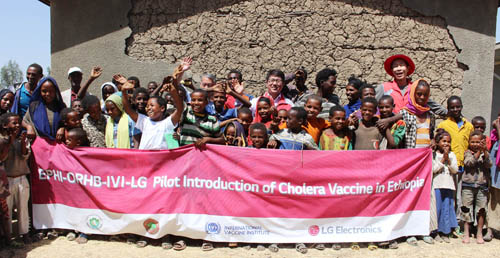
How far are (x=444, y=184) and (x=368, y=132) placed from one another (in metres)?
1.08

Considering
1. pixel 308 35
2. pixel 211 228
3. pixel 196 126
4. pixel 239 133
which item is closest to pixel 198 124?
pixel 196 126

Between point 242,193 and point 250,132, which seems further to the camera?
point 250,132

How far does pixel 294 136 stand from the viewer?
3.89 meters

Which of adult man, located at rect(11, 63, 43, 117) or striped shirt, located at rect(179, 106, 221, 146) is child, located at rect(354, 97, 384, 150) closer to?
striped shirt, located at rect(179, 106, 221, 146)

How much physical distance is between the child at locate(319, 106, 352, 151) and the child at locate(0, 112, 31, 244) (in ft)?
10.3

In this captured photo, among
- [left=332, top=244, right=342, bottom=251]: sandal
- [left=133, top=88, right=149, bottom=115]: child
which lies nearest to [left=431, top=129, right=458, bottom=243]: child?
[left=332, top=244, right=342, bottom=251]: sandal

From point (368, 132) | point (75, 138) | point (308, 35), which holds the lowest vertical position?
point (75, 138)

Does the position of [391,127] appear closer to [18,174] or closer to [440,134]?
[440,134]

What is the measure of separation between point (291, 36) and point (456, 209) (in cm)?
373

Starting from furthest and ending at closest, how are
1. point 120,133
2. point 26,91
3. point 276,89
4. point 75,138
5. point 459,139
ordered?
point 276,89, point 459,139, point 26,91, point 120,133, point 75,138

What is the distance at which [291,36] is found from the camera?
20.9ft

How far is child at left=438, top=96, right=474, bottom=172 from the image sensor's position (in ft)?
14.9

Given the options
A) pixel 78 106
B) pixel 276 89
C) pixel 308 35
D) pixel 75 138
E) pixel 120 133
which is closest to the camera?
pixel 75 138

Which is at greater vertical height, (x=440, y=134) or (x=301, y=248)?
(x=440, y=134)
